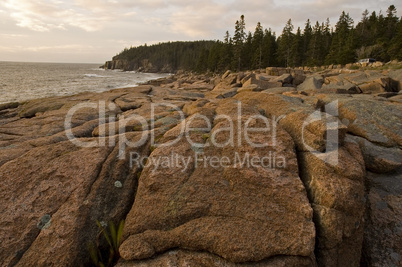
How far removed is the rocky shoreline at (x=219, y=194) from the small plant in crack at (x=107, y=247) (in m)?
0.15

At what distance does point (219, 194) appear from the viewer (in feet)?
15.2

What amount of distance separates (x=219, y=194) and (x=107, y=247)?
2.49 m

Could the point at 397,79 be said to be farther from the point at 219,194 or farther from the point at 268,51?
the point at 268,51

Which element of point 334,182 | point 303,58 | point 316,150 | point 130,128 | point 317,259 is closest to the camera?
point 317,259

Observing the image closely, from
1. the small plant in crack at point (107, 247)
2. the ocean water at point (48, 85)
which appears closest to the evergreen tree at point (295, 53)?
the ocean water at point (48, 85)

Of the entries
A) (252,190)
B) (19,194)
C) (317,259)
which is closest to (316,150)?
(252,190)

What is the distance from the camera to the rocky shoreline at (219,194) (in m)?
3.92

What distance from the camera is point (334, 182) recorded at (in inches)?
177

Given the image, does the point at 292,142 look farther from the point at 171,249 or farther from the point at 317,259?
the point at 171,249

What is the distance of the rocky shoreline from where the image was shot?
12.9 feet

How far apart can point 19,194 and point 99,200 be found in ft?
5.76

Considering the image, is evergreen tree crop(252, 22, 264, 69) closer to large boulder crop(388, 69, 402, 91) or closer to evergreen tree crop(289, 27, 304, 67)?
evergreen tree crop(289, 27, 304, 67)

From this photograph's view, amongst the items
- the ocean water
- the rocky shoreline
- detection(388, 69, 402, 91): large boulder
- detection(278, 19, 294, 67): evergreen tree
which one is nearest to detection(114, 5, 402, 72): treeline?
detection(278, 19, 294, 67): evergreen tree

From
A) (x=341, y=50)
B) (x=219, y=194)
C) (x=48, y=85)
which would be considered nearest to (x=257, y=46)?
(x=341, y=50)
